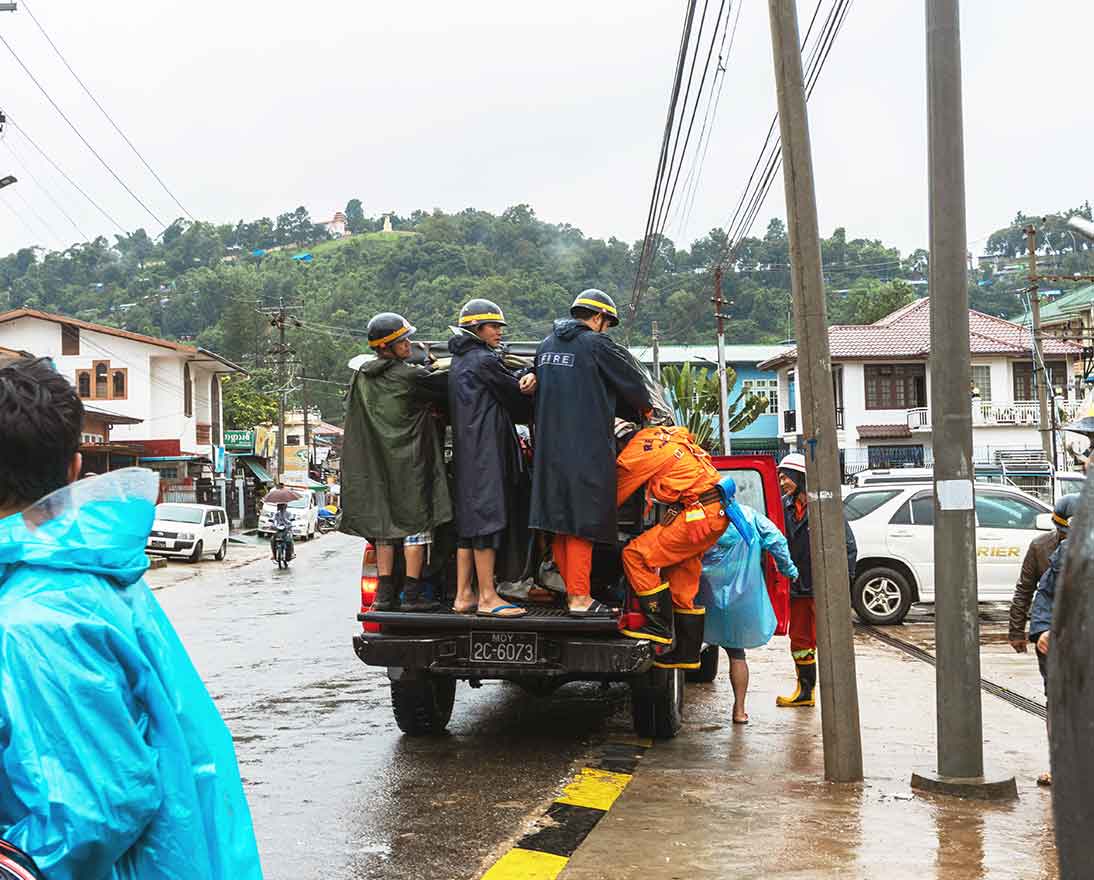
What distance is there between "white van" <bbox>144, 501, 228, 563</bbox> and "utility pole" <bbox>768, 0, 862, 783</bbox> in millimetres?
26782

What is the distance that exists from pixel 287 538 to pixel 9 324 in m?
25.3

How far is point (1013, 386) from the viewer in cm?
5403

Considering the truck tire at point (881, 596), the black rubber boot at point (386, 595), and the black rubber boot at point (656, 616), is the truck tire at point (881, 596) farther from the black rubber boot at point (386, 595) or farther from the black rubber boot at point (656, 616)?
the black rubber boot at point (386, 595)

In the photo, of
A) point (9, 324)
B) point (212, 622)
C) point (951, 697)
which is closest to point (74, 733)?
point (951, 697)

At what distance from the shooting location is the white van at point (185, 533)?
107 feet

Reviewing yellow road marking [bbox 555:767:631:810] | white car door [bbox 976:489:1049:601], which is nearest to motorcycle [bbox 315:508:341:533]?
white car door [bbox 976:489:1049:601]

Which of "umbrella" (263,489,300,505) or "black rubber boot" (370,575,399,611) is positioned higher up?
"umbrella" (263,489,300,505)

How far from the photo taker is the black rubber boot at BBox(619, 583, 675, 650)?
7.59m

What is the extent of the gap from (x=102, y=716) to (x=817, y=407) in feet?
17.6

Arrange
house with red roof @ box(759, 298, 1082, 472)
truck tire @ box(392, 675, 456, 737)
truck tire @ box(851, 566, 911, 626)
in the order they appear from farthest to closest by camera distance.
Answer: house with red roof @ box(759, 298, 1082, 472), truck tire @ box(851, 566, 911, 626), truck tire @ box(392, 675, 456, 737)

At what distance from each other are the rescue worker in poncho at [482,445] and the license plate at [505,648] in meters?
0.13

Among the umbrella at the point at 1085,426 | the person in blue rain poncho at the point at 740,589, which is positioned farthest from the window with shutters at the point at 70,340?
the umbrella at the point at 1085,426

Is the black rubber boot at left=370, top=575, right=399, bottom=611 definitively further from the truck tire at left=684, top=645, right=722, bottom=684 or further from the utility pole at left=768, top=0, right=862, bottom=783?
the truck tire at left=684, top=645, right=722, bottom=684

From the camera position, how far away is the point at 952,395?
6676 mm
